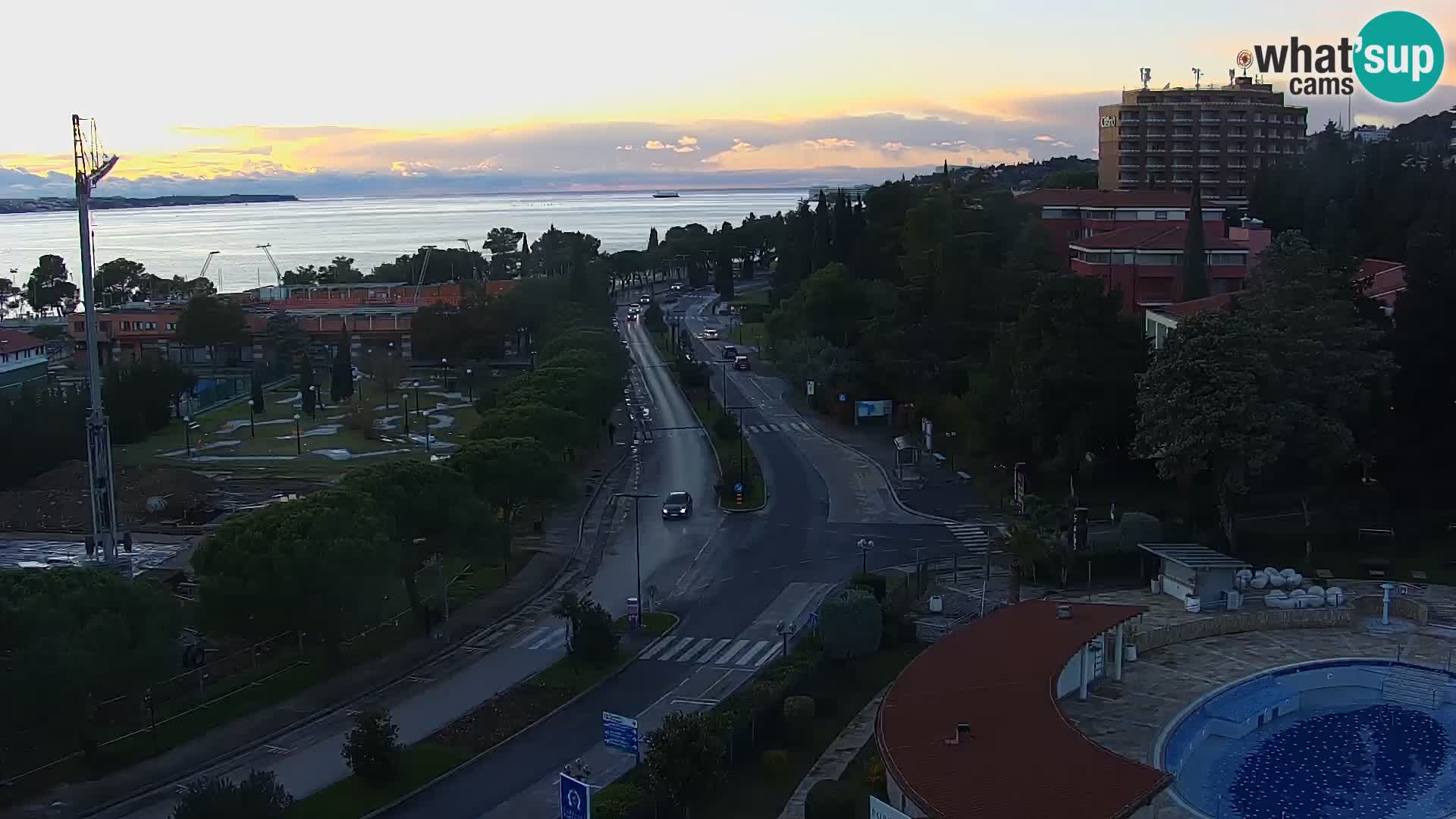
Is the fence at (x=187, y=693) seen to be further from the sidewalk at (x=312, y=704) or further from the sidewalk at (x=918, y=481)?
the sidewalk at (x=918, y=481)

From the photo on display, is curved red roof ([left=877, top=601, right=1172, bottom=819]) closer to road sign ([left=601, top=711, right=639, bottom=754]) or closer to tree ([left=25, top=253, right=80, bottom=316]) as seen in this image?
road sign ([left=601, top=711, right=639, bottom=754])

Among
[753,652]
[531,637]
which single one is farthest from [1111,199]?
[531,637]

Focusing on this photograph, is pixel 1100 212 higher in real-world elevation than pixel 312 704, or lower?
higher

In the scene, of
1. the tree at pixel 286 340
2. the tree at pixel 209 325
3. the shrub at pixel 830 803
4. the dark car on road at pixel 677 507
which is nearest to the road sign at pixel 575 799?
the shrub at pixel 830 803

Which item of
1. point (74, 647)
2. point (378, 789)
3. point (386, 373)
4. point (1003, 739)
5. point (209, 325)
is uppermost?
point (209, 325)

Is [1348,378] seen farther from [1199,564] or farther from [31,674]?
[31,674]

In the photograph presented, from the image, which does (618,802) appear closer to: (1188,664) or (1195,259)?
(1188,664)
